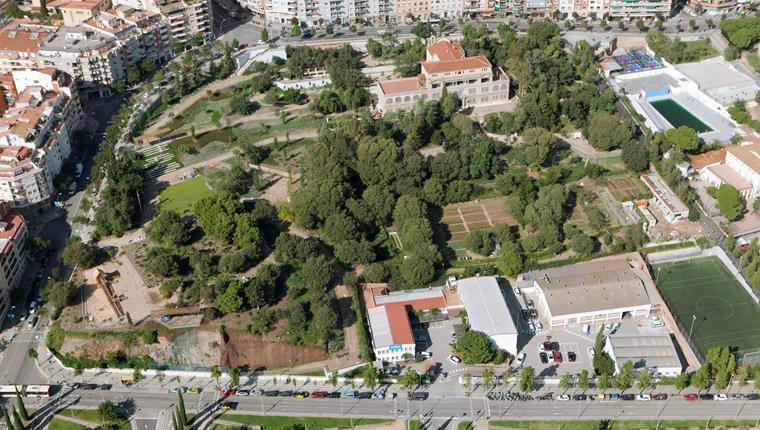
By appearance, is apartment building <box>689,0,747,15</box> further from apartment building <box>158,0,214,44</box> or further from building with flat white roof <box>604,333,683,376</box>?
apartment building <box>158,0,214,44</box>

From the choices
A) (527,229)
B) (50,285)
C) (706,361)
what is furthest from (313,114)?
(706,361)

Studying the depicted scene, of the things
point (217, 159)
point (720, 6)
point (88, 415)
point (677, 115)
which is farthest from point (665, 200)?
point (88, 415)

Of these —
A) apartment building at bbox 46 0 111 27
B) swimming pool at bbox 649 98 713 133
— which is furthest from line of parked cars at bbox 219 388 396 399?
apartment building at bbox 46 0 111 27

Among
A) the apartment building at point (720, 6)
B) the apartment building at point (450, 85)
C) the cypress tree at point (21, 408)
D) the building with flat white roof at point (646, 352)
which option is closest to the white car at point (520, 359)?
the building with flat white roof at point (646, 352)

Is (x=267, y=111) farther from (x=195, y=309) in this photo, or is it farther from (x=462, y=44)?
(x=195, y=309)

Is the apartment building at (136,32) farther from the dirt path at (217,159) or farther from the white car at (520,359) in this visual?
the white car at (520,359)
